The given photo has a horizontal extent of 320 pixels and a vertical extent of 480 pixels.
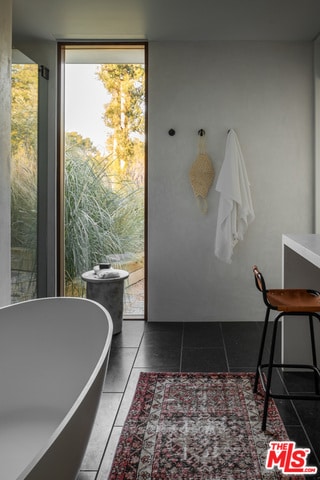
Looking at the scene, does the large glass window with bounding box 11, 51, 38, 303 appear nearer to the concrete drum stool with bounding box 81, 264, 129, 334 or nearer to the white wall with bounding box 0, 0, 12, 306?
the concrete drum stool with bounding box 81, 264, 129, 334

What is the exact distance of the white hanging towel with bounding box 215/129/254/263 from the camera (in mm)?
4148

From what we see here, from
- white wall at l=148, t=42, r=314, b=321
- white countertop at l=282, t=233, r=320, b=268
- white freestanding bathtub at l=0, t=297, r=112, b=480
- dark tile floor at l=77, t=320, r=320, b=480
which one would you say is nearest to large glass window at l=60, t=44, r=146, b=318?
white wall at l=148, t=42, r=314, b=321

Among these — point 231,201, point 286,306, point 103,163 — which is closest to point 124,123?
point 103,163

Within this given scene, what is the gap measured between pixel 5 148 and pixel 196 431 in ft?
6.76

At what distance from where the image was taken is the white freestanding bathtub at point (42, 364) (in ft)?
6.37

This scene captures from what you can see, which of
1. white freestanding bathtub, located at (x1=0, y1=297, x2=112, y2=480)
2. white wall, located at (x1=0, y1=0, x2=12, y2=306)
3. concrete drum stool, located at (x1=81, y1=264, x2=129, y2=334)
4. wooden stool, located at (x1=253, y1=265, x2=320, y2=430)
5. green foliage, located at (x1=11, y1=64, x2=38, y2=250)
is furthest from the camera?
concrete drum stool, located at (x1=81, y1=264, x2=129, y2=334)

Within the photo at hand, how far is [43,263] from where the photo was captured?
4.36 m

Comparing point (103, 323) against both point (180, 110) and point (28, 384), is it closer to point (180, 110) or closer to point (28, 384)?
point (28, 384)

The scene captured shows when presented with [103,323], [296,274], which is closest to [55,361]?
[103,323]

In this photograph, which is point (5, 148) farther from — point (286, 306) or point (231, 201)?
point (231, 201)

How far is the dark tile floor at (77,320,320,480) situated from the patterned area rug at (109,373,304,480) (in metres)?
0.07

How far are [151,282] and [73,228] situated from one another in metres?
0.95

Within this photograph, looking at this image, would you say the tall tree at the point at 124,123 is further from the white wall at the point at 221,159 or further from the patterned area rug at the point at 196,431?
the patterned area rug at the point at 196,431

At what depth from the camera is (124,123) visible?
4438 millimetres
